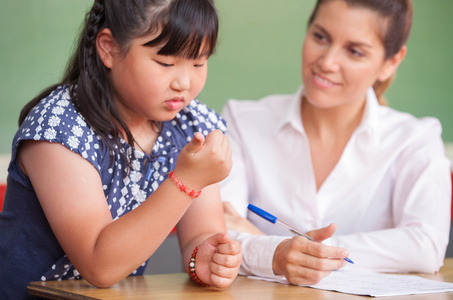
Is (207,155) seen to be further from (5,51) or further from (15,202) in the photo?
(5,51)

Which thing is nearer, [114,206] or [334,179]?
[114,206]

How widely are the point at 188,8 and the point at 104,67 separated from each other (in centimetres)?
21

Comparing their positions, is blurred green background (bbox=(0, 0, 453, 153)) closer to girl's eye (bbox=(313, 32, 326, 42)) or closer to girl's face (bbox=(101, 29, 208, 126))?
girl's eye (bbox=(313, 32, 326, 42))

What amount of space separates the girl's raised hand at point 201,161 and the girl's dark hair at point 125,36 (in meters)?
0.20

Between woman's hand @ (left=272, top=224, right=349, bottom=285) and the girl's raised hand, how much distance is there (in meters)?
0.29

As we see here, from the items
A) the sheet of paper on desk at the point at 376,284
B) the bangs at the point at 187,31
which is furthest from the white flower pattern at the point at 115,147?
the sheet of paper on desk at the point at 376,284

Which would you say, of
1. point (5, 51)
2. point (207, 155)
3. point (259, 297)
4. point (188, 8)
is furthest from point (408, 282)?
point (5, 51)

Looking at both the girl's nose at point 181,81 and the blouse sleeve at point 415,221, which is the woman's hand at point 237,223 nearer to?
the blouse sleeve at point 415,221

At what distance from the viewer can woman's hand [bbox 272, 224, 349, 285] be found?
1211 millimetres

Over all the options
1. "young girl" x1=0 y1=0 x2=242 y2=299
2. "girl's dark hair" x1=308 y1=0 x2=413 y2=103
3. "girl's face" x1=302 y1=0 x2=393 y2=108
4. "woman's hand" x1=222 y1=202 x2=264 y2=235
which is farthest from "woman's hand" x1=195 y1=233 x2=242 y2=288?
"girl's dark hair" x1=308 y1=0 x2=413 y2=103

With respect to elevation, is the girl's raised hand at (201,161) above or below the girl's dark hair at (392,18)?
below

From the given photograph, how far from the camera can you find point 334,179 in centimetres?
182

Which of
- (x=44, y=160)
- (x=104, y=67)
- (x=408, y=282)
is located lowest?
(x=408, y=282)

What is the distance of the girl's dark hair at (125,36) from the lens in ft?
3.80
